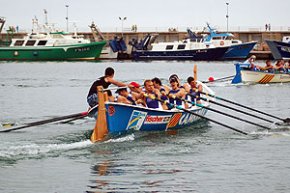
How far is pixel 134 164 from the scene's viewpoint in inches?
744

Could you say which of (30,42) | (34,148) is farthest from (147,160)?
(30,42)

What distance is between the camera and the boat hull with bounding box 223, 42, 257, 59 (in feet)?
299

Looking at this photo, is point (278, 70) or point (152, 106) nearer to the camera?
point (152, 106)

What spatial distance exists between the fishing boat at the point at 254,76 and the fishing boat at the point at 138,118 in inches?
867

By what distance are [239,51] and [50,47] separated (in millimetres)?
21176

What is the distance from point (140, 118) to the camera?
21906mm

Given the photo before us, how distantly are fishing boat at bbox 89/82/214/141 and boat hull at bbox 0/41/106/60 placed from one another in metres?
67.6

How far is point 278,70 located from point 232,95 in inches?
282

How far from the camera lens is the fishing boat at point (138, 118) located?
811 inches

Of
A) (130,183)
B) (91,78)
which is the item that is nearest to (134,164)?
(130,183)

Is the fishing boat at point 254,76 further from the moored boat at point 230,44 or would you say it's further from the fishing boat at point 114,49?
the fishing boat at point 114,49

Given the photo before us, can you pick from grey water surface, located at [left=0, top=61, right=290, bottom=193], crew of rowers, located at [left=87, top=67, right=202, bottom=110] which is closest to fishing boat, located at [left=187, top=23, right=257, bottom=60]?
grey water surface, located at [left=0, top=61, right=290, bottom=193]

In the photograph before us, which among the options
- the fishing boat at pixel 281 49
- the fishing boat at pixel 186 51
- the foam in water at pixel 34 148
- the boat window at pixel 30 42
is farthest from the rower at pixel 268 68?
the boat window at pixel 30 42

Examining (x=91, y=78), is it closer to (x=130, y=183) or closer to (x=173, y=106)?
(x=173, y=106)
